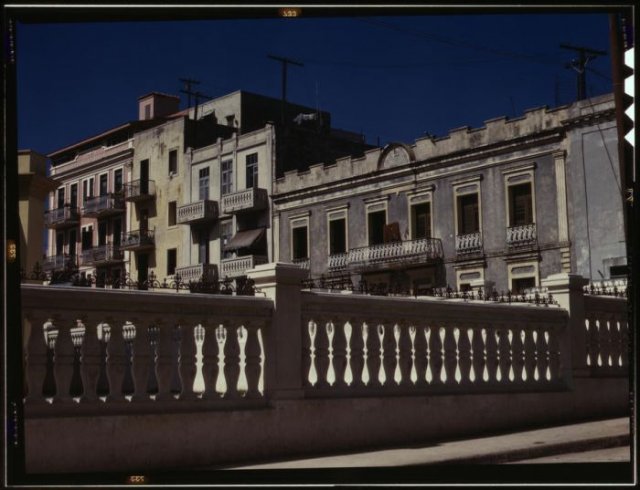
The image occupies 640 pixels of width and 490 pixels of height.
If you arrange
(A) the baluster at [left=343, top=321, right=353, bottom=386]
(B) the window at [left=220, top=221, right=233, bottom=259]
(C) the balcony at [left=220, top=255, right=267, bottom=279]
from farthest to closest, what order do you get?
(B) the window at [left=220, top=221, right=233, bottom=259], (C) the balcony at [left=220, top=255, right=267, bottom=279], (A) the baluster at [left=343, top=321, right=353, bottom=386]

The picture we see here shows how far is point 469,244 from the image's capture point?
3253 cm

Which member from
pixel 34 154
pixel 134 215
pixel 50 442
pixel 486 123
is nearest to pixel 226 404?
pixel 50 442

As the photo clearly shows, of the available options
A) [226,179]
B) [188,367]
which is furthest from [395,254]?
[188,367]

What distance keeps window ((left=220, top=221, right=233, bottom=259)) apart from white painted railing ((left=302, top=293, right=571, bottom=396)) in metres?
13.0

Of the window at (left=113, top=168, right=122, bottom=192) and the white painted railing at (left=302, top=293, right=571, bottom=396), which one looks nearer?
the white painted railing at (left=302, top=293, right=571, bottom=396)

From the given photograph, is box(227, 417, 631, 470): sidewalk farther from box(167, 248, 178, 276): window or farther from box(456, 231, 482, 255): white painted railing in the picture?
box(456, 231, 482, 255): white painted railing

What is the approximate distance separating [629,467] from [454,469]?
4.06 feet

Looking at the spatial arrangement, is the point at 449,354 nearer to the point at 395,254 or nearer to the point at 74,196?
the point at 74,196

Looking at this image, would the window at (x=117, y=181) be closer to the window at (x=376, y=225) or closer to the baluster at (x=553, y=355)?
the baluster at (x=553, y=355)

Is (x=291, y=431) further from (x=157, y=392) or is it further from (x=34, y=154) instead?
(x=34, y=154)

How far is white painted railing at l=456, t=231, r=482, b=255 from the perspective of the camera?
106 ft

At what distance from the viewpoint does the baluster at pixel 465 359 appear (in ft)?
32.2

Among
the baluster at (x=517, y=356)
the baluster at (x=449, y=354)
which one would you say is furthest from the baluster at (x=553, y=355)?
the baluster at (x=449, y=354)

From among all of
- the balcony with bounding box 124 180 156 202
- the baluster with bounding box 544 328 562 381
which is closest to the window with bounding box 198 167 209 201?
the balcony with bounding box 124 180 156 202
